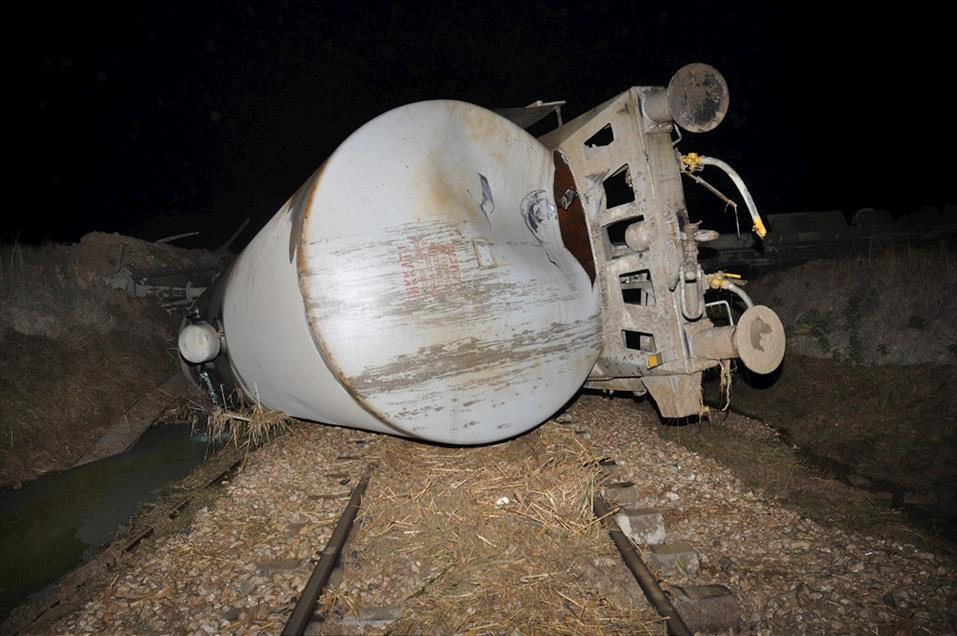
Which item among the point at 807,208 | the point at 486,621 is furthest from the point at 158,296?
the point at 807,208

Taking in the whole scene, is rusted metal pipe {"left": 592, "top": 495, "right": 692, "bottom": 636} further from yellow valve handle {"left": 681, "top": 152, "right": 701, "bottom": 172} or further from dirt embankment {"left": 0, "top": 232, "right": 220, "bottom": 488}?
dirt embankment {"left": 0, "top": 232, "right": 220, "bottom": 488}

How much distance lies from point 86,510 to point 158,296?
18.5ft

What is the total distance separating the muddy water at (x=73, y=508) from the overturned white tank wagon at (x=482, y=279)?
1.86m

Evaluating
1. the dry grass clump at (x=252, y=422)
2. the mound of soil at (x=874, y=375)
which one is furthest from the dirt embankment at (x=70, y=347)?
the mound of soil at (x=874, y=375)

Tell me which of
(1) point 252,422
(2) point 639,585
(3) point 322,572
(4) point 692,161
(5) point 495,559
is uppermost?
(4) point 692,161

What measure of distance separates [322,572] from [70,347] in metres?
7.00

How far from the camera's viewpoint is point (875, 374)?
6.75 metres

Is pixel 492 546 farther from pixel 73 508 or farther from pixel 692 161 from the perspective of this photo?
pixel 73 508

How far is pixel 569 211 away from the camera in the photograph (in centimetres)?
454

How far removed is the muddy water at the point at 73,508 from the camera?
13.3 feet

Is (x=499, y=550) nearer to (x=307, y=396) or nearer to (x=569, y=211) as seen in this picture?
(x=307, y=396)

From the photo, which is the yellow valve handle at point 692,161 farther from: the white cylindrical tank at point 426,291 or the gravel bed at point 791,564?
the gravel bed at point 791,564

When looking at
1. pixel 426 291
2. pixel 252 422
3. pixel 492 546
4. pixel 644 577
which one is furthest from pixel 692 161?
pixel 252 422

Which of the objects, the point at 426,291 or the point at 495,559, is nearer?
the point at 495,559
